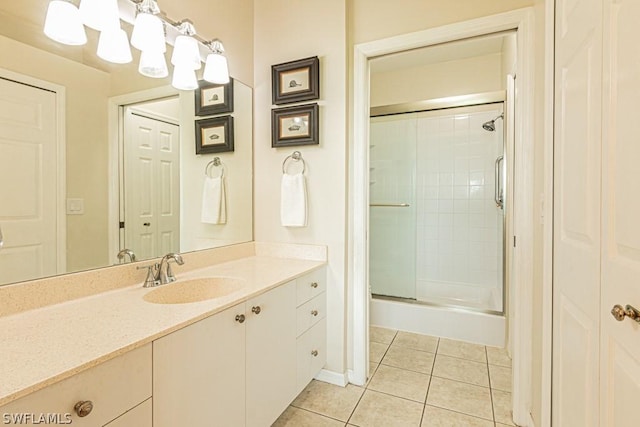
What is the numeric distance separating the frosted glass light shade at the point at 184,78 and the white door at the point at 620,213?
1.74 meters

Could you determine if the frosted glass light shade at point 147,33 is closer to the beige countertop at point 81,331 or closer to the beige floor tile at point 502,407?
the beige countertop at point 81,331

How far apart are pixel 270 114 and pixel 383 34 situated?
877mm

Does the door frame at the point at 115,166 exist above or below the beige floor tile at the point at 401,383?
above

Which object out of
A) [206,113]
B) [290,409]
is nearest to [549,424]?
[290,409]

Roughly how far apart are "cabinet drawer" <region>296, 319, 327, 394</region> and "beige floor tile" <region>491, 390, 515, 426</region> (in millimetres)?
997

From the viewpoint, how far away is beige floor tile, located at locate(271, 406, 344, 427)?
156cm

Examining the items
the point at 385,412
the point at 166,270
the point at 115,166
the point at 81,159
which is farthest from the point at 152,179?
the point at 385,412

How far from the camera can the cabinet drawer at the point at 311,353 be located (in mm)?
1627

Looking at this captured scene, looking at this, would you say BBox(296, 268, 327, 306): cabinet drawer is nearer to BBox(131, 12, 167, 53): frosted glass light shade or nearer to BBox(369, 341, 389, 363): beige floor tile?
BBox(369, 341, 389, 363): beige floor tile

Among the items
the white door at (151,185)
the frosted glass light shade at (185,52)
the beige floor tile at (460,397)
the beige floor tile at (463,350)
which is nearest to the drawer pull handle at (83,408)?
the white door at (151,185)

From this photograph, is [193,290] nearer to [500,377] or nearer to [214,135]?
[214,135]

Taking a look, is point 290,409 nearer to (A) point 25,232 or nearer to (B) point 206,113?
(A) point 25,232

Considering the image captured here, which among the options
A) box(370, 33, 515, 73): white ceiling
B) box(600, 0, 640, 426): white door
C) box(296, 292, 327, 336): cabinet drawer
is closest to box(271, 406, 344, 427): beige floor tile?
box(296, 292, 327, 336): cabinet drawer

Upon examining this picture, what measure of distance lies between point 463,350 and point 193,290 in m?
2.05
